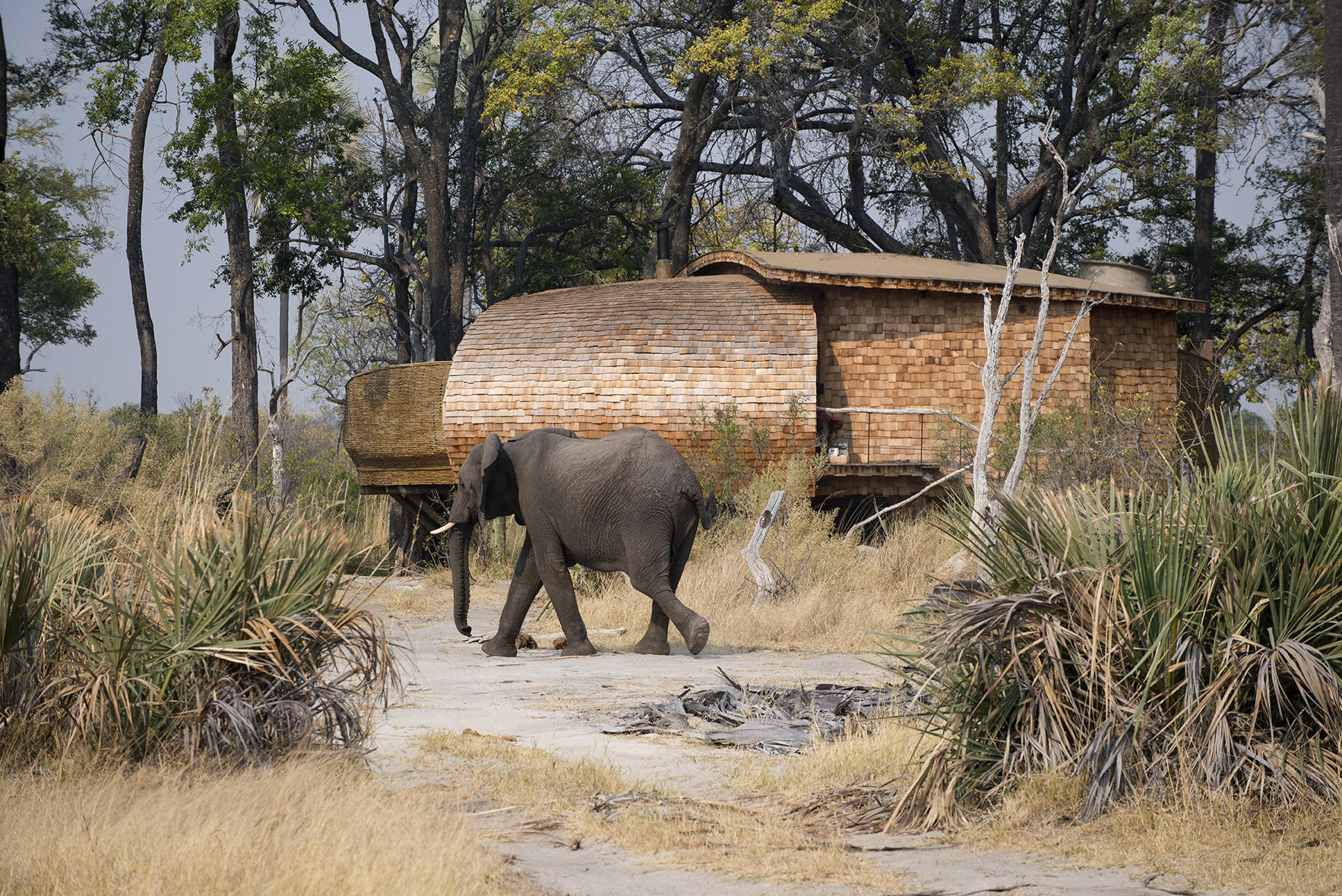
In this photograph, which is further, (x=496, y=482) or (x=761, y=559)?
(x=761, y=559)

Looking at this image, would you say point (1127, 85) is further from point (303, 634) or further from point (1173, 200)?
point (303, 634)

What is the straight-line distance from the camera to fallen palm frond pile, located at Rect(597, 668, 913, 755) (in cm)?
773

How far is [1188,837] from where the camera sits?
522cm

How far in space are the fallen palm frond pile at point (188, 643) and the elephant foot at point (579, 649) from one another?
5125mm

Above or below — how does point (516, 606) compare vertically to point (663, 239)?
below

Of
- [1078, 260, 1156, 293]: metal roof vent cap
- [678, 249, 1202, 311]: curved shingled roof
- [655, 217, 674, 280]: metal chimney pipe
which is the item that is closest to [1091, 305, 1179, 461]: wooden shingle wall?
[678, 249, 1202, 311]: curved shingled roof

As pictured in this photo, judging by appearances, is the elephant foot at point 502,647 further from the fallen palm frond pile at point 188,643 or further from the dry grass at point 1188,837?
the dry grass at point 1188,837

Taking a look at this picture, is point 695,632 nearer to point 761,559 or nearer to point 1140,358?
point 761,559

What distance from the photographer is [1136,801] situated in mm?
5551

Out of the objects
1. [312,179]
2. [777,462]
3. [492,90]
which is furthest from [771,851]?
[312,179]

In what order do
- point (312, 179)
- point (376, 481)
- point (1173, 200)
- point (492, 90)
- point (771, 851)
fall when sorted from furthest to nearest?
point (1173, 200)
point (312, 179)
point (492, 90)
point (376, 481)
point (771, 851)

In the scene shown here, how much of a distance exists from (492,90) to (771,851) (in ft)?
71.8

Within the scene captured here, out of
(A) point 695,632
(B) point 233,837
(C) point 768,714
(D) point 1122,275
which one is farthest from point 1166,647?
(D) point 1122,275

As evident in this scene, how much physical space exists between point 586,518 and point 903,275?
9.56 metres
